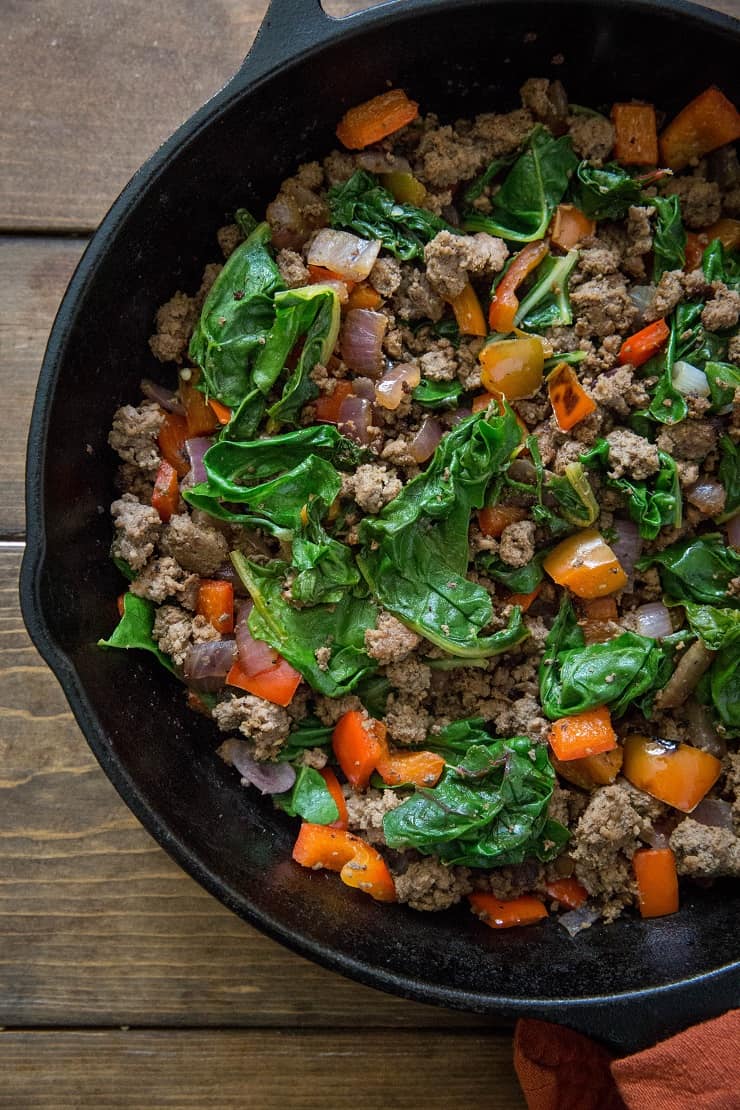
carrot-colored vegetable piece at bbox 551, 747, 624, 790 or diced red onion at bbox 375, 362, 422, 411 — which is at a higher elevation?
diced red onion at bbox 375, 362, 422, 411

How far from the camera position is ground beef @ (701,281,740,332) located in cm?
259

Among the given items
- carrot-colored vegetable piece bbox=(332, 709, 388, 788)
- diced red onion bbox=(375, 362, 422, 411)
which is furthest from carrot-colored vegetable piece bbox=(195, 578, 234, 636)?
diced red onion bbox=(375, 362, 422, 411)

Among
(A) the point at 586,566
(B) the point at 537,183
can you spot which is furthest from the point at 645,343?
(A) the point at 586,566

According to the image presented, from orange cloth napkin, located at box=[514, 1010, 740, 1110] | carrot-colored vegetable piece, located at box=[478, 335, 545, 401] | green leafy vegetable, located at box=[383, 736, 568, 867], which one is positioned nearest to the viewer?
orange cloth napkin, located at box=[514, 1010, 740, 1110]

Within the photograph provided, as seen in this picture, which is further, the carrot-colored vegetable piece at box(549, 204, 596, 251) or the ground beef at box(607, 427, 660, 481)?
the carrot-colored vegetable piece at box(549, 204, 596, 251)

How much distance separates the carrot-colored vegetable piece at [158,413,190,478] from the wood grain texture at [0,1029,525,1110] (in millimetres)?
1654

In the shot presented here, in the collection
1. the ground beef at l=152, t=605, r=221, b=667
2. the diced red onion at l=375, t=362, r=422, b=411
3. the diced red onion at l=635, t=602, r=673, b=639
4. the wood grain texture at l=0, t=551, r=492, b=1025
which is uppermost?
the diced red onion at l=375, t=362, r=422, b=411

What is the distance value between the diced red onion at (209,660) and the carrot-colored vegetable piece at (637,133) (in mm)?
1727

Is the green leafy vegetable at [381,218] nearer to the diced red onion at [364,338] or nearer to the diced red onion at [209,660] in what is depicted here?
the diced red onion at [364,338]

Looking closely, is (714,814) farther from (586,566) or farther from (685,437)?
(685,437)

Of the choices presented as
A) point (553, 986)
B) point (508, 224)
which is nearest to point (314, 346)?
point (508, 224)

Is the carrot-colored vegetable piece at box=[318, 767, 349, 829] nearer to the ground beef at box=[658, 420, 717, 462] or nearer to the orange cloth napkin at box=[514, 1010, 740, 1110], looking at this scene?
the orange cloth napkin at box=[514, 1010, 740, 1110]

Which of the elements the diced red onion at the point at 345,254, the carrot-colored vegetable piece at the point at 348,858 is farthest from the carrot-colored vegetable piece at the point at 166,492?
the carrot-colored vegetable piece at the point at 348,858

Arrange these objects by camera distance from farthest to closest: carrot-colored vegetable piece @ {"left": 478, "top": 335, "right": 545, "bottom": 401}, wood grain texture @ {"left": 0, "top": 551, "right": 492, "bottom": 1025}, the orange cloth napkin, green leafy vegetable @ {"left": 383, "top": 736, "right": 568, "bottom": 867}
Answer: wood grain texture @ {"left": 0, "top": 551, "right": 492, "bottom": 1025}, carrot-colored vegetable piece @ {"left": 478, "top": 335, "right": 545, "bottom": 401}, green leafy vegetable @ {"left": 383, "top": 736, "right": 568, "bottom": 867}, the orange cloth napkin
